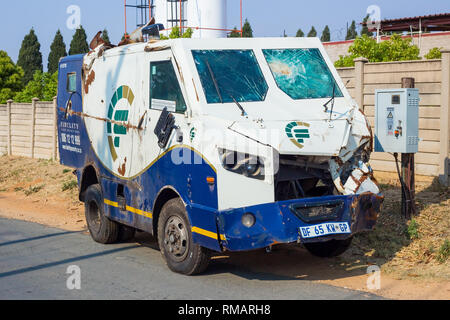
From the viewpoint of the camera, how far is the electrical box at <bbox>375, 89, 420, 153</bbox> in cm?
902

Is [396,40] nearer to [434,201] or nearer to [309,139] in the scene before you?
[434,201]

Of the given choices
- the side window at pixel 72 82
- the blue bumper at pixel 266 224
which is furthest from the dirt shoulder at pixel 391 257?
the side window at pixel 72 82

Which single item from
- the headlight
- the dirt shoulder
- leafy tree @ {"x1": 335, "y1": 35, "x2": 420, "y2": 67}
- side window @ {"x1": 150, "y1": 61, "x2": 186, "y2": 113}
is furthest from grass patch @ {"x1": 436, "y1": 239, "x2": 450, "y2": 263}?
leafy tree @ {"x1": 335, "y1": 35, "x2": 420, "y2": 67}

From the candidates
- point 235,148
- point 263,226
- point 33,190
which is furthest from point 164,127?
point 33,190

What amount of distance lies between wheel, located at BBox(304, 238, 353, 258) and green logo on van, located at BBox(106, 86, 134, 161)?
296 cm

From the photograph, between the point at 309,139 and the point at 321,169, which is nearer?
the point at 309,139

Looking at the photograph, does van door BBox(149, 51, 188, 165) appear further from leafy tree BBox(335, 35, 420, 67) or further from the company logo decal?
leafy tree BBox(335, 35, 420, 67)

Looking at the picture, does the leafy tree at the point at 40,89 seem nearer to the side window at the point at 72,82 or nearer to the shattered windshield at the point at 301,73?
the side window at the point at 72,82

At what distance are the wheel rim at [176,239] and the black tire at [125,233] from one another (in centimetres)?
214

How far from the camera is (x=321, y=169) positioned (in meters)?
7.52

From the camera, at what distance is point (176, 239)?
299 inches

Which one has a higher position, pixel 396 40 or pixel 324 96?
pixel 396 40

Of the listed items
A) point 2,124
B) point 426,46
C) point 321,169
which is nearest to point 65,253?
point 321,169
